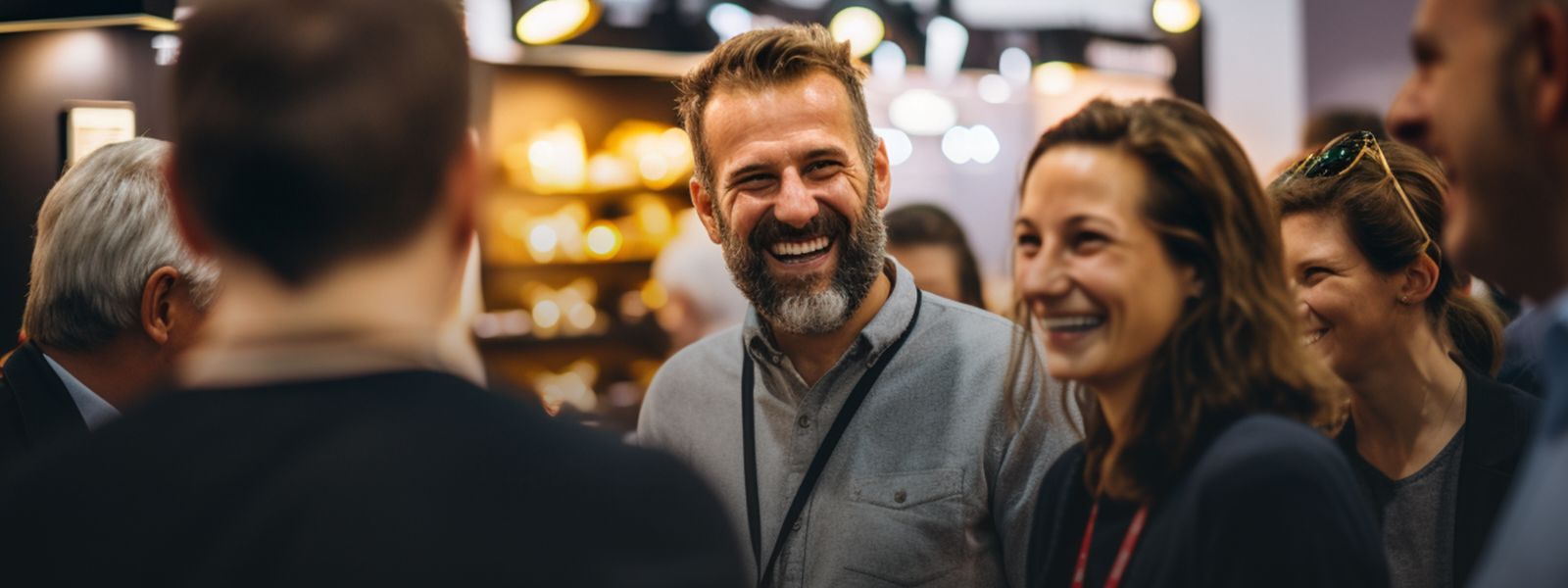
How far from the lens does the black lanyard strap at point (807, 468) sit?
2.02 meters

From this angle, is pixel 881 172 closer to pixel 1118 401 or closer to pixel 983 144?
pixel 1118 401

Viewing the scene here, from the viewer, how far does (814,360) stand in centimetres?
216

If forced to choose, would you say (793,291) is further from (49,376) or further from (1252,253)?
(49,376)

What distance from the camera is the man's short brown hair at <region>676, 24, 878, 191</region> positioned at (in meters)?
2.12

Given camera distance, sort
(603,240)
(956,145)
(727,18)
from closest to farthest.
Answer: (727,18) < (603,240) < (956,145)

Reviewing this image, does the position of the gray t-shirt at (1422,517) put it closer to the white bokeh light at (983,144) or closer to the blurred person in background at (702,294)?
the blurred person in background at (702,294)

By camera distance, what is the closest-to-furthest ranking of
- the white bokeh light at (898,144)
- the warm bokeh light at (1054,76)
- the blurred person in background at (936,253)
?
1. the blurred person in background at (936,253)
2. the warm bokeh light at (1054,76)
3. the white bokeh light at (898,144)

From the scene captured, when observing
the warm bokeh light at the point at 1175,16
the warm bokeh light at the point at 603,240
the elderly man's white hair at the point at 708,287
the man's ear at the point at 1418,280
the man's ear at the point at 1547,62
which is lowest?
the warm bokeh light at the point at 603,240

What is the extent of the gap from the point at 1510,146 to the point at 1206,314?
1.36 feet

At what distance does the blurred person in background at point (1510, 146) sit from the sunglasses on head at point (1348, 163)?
100 centimetres

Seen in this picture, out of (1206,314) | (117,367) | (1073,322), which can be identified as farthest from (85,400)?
(1206,314)

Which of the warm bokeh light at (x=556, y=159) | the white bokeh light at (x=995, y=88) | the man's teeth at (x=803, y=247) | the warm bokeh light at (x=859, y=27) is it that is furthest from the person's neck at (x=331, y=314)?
the white bokeh light at (x=995, y=88)

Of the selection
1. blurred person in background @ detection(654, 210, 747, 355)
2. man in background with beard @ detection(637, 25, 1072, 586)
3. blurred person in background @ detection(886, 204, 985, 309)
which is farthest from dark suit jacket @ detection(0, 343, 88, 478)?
blurred person in background @ detection(654, 210, 747, 355)

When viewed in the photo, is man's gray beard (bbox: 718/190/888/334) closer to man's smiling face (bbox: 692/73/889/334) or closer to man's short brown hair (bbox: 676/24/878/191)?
man's smiling face (bbox: 692/73/889/334)
